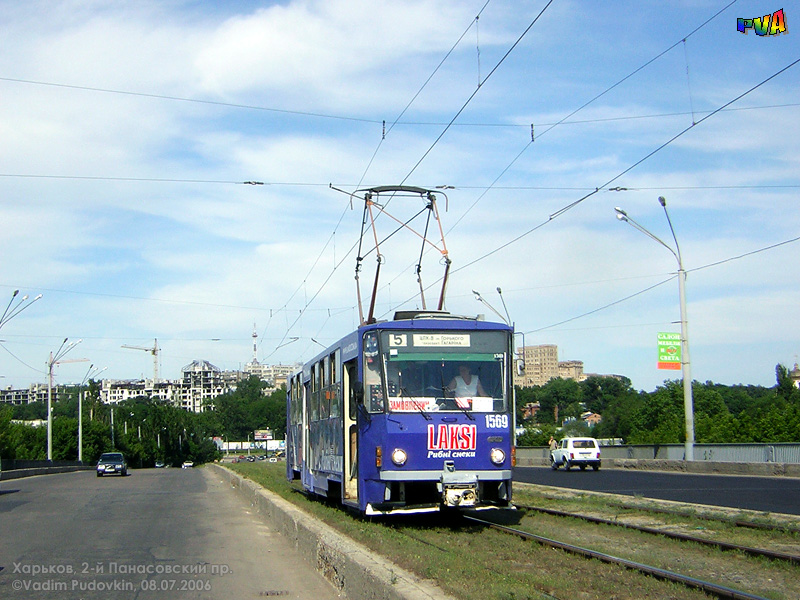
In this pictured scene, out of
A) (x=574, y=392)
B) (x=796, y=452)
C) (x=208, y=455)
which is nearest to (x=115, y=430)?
(x=208, y=455)

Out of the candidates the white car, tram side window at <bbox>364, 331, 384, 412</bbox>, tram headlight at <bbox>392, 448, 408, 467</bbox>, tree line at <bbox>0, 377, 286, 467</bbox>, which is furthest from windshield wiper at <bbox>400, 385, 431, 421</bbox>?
tree line at <bbox>0, 377, 286, 467</bbox>

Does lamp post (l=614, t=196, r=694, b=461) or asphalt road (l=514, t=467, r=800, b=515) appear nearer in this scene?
asphalt road (l=514, t=467, r=800, b=515)

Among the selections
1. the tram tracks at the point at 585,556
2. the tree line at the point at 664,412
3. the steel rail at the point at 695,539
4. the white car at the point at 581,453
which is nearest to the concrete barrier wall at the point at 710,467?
the white car at the point at 581,453

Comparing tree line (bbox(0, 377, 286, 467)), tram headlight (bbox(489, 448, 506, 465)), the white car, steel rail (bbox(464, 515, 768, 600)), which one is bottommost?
tree line (bbox(0, 377, 286, 467))

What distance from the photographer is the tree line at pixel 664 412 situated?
189 feet

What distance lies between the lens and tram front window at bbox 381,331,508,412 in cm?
1282

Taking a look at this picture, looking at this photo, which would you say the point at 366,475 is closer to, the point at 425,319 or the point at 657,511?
the point at 425,319

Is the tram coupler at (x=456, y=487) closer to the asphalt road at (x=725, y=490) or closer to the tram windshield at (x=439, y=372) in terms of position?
the tram windshield at (x=439, y=372)

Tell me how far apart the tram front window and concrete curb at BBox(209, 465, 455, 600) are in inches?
92.1

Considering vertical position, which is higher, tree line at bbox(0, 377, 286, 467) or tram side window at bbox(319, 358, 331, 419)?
tram side window at bbox(319, 358, 331, 419)

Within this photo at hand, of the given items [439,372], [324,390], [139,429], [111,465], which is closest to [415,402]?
[439,372]

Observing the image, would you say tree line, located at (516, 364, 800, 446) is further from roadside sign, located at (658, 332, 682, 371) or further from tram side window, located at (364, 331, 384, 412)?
tram side window, located at (364, 331, 384, 412)

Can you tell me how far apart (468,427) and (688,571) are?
457 centimetres

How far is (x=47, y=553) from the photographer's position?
454 inches
